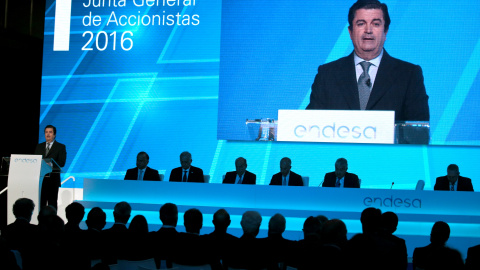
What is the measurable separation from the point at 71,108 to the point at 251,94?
2.78 meters

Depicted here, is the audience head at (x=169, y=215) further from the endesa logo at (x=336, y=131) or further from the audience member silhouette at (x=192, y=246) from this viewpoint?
the endesa logo at (x=336, y=131)

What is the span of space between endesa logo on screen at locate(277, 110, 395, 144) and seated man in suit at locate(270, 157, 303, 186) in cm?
161

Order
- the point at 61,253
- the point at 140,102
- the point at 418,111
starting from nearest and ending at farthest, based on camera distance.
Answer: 1. the point at 61,253
2. the point at 418,111
3. the point at 140,102

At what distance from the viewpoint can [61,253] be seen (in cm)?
297

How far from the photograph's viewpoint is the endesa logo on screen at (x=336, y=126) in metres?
8.21

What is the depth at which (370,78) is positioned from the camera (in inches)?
329

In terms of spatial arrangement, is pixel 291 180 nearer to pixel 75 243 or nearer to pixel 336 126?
pixel 336 126

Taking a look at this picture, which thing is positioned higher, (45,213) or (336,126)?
(336,126)

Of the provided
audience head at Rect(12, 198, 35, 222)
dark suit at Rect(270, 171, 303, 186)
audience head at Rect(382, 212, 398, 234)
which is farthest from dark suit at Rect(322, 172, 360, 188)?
audience head at Rect(12, 198, 35, 222)

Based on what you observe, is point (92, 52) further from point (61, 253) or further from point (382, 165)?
point (61, 253)

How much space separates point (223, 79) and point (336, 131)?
181 centimetres

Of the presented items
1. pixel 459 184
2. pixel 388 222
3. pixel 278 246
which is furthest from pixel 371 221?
pixel 459 184

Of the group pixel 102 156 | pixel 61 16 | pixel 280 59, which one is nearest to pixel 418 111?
pixel 280 59

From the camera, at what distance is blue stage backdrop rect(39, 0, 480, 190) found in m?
8.23
